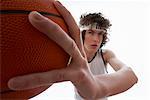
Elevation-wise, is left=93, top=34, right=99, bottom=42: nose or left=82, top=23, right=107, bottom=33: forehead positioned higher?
left=82, top=23, right=107, bottom=33: forehead

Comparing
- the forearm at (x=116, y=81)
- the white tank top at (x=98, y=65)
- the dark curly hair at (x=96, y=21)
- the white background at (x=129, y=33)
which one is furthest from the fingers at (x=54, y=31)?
the white background at (x=129, y=33)

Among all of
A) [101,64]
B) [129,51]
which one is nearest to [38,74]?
[101,64]

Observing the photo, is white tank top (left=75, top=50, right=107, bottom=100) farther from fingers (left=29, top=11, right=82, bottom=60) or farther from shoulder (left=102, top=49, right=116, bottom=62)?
fingers (left=29, top=11, right=82, bottom=60)

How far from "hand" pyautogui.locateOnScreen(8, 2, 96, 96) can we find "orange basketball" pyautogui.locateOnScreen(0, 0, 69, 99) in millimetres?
23

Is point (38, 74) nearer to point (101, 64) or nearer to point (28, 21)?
point (28, 21)

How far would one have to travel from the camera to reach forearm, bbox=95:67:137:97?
1.72 ft

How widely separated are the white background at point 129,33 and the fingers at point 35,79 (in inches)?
61.1

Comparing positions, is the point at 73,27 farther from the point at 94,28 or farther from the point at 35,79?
the point at 94,28

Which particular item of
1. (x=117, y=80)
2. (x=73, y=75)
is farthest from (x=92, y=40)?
(x=73, y=75)

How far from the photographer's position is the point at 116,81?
56 cm

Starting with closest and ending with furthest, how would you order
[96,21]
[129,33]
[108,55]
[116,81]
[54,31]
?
[54,31] < [116,81] < [108,55] < [96,21] < [129,33]

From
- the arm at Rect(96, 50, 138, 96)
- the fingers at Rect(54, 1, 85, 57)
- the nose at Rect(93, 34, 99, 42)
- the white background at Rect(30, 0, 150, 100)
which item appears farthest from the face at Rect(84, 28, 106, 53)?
the fingers at Rect(54, 1, 85, 57)

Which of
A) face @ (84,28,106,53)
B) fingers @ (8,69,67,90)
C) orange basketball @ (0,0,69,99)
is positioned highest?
orange basketball @ (0,0,69,99)

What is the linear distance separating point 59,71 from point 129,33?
1.70 metres
